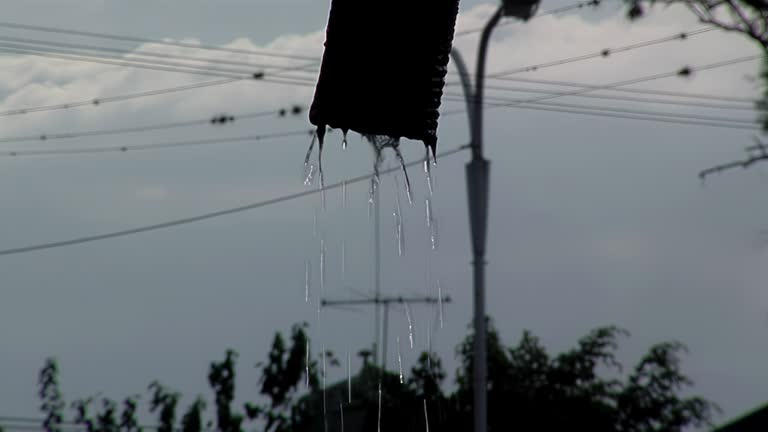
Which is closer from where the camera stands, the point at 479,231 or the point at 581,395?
the point at 479,231

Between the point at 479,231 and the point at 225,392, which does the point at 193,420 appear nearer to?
the point at 225,392

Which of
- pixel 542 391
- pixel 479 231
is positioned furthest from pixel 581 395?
pixel 479 231

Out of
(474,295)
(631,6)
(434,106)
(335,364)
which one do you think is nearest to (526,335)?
(335,364)

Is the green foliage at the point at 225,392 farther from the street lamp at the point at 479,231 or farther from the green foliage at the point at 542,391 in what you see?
the street lamp at the point at 479,231

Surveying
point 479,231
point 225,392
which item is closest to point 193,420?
point 225,392

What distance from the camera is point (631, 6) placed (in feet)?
42.2

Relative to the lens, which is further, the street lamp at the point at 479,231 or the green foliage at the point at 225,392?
the green foliage at the point at 225,392

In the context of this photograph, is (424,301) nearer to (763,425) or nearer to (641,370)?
(763,425)

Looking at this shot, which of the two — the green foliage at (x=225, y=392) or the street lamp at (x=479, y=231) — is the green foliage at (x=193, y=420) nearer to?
the green foliage at (x=225, y=392)

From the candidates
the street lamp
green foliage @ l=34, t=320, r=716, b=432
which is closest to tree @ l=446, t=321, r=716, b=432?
green foliage @ l=34, t=320, r=716, b=432

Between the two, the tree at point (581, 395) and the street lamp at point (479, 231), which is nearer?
the street lamp at point (479, 231)

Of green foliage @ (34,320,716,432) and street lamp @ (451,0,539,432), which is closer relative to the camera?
street lamp @ (451,0,539,432)

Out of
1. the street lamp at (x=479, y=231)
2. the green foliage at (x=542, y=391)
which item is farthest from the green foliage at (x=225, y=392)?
the street lamp at (x=479, y=231)

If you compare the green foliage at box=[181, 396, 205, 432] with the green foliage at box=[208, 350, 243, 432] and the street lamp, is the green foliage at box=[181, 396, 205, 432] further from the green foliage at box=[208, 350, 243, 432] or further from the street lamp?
the street lamp
